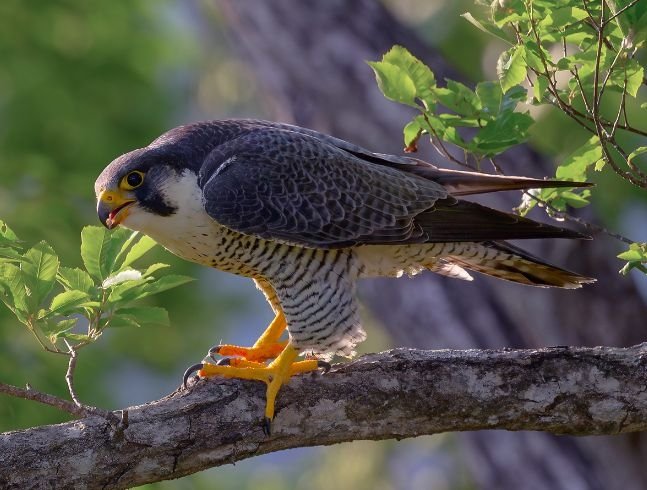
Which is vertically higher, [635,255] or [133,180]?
[133,180]

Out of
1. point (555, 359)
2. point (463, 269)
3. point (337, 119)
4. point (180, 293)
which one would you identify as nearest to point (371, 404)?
point (555, 359)

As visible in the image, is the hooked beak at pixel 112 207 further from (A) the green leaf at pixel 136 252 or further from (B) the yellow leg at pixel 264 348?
(B) the yellow leg at pixel 264 348

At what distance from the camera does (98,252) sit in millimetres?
3787

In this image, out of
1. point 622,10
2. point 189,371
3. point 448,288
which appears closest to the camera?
point 622,10

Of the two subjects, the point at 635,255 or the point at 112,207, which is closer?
the point at 635,255

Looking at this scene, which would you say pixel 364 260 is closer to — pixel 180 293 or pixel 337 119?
pixel 337 119

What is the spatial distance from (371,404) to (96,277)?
129 cm

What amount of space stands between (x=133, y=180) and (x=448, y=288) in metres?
3.92

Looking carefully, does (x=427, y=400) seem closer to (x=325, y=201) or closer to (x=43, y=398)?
(x=325, y=201)

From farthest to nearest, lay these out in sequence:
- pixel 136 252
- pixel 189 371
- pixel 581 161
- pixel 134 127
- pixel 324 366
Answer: pixel 134 127, pixel 324 366, pixel 189 371, pixel 581 161, pixel 136 252

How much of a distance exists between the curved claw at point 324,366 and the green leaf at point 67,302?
124 centimetres

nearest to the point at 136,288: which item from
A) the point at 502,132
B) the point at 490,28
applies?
the point at 502,132

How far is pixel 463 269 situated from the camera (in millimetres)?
5492

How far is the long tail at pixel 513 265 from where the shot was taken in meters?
4.98
